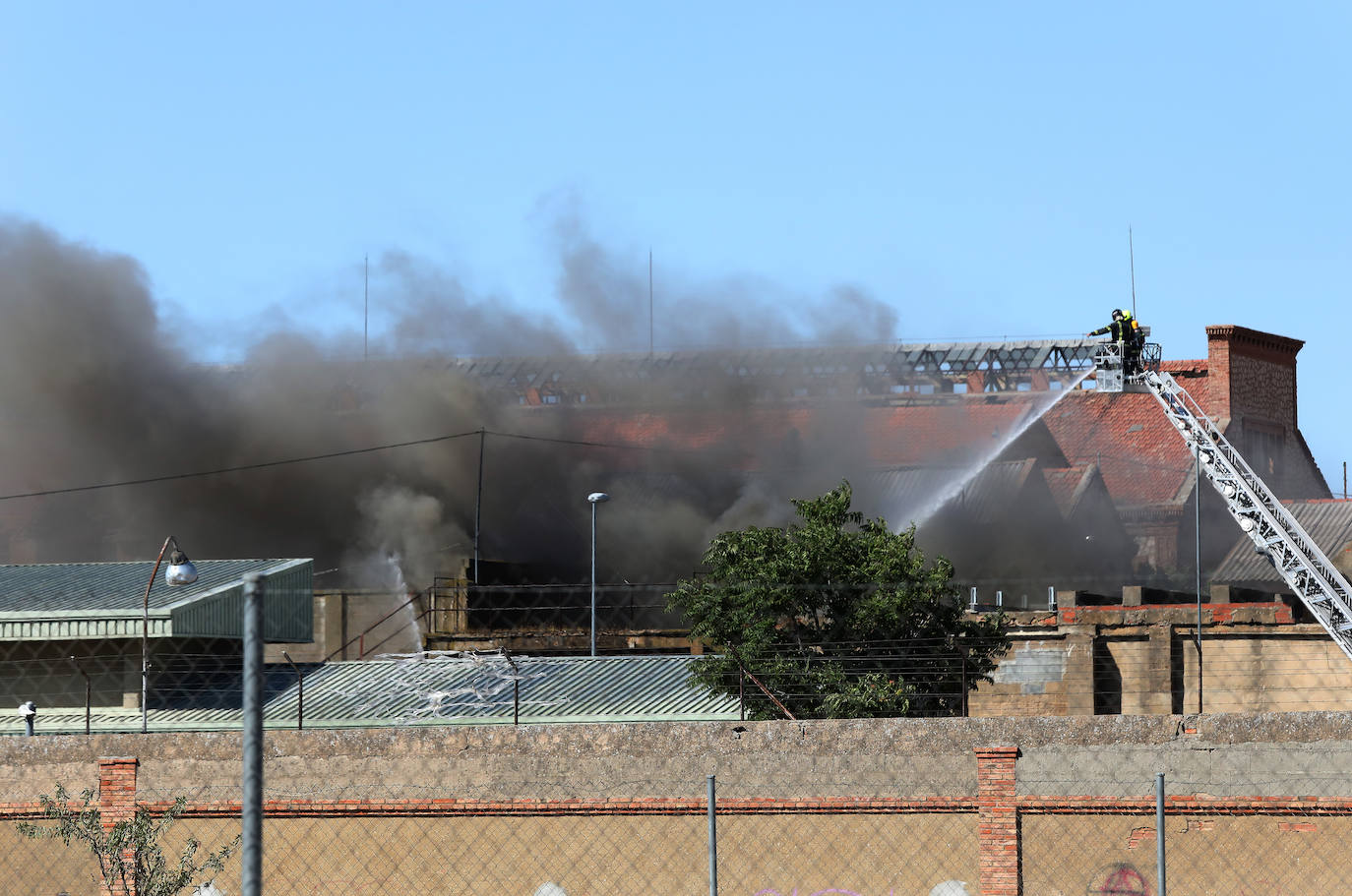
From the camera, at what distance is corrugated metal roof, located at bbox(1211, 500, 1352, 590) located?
2061 inches

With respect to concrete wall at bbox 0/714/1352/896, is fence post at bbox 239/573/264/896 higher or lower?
higher

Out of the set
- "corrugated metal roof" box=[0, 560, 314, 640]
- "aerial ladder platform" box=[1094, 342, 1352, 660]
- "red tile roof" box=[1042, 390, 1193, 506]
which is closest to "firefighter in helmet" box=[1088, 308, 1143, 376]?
"aerial ladder platform" box=[1094, 342, 1352, 660]

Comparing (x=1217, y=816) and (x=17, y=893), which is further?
(x=17, y=893)

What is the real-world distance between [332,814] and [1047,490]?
46847 mm

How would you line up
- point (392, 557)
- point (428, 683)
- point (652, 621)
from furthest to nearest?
point (392, 557) < point (652, 621) < point (428, 683)

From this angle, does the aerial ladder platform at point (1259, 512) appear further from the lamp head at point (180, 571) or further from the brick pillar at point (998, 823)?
the lamp head at point (180, 571)

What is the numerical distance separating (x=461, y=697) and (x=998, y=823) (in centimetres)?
1210

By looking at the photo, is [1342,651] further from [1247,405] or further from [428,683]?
[1247,405]

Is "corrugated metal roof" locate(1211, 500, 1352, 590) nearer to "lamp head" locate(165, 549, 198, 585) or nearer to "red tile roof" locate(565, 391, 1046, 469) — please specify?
"red tile roof" locate(565, 391, 1046, 469)

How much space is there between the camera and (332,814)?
50.5ft

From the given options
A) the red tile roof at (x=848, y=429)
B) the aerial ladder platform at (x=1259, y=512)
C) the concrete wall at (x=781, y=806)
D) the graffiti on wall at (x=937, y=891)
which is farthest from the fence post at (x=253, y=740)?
the red tile roof at (x=848, y=429)

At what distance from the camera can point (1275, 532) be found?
144 ft

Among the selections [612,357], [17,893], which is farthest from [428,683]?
[612,357]

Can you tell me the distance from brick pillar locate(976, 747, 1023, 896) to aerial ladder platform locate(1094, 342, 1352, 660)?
27.0 metres
